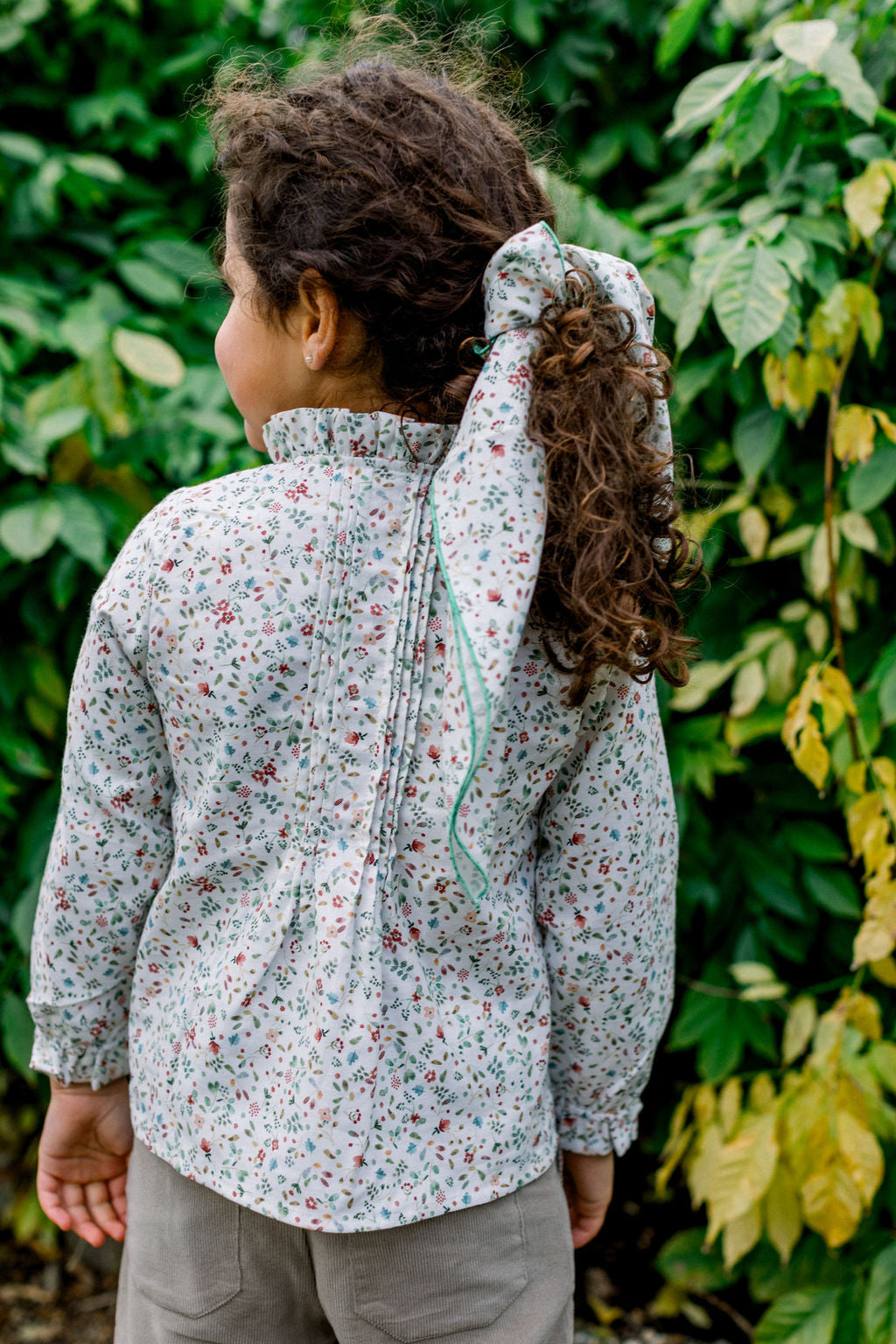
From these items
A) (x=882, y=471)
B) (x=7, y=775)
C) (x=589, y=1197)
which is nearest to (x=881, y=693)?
(x=882, y=471)

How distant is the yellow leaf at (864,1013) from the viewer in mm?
1415

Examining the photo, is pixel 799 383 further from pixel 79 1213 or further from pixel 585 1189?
pixel 79 1213

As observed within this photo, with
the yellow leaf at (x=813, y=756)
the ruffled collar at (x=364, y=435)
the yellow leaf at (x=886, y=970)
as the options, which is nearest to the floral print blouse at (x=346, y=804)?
the ruffled collar at (x=364, y=435)

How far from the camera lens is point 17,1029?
5.23 ft

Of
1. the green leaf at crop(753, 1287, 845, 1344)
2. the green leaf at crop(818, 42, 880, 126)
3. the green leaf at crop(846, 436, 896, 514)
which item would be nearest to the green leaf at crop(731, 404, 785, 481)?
the green leaf at crop(846, 436, 896, 514)

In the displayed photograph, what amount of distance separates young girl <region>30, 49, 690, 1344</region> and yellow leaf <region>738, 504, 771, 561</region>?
553 mm

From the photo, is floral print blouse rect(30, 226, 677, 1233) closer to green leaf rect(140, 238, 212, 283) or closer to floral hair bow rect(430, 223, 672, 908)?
floral hair bow rect(430, 223, 672, 908)

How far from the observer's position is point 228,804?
2.89 ft

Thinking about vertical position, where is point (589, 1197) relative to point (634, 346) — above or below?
below

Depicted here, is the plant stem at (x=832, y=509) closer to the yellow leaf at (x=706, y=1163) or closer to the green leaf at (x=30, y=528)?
the yellow leaf at (x=706, y=1163)

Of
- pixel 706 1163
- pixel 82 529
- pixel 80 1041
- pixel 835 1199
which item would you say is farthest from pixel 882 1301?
pixel 82 529

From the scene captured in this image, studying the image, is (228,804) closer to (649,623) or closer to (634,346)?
(649,623)

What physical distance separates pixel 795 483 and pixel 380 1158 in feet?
3.40

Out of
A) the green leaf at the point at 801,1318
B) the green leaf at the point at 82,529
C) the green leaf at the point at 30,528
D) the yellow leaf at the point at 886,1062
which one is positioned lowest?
the green leaf at the point at 801,1318
